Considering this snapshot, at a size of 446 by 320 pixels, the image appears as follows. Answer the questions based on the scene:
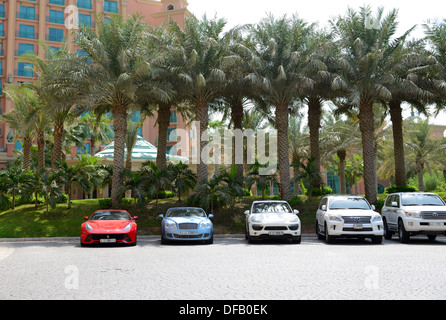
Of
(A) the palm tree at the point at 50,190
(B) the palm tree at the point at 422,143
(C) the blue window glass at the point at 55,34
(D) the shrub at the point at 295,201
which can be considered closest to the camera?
(A) the palm tree at the point at 50,190

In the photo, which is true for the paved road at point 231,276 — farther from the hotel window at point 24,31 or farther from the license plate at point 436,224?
the hotel window at point 24,31

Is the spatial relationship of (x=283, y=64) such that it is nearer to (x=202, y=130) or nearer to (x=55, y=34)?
(x=202, y=130)

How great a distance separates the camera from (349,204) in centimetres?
1712

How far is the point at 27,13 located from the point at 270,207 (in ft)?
216

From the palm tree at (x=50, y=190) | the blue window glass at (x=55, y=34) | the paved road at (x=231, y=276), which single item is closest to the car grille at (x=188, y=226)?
the paved road at (x=231, y=276)

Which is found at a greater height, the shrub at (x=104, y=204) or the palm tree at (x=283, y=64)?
the palm tree at (x=283, y=64)

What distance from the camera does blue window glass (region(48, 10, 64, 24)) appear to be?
70438mm

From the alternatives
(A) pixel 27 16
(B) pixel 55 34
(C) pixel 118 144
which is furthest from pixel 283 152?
(A) pixel 27 16

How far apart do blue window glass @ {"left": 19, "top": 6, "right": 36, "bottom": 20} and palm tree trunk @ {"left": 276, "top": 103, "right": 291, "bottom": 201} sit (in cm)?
5669

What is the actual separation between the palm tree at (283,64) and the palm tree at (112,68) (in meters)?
6.64

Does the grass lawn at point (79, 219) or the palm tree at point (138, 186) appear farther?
the palm tree at point (138, 186)

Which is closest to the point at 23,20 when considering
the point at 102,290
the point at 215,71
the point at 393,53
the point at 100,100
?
the point at 100,100

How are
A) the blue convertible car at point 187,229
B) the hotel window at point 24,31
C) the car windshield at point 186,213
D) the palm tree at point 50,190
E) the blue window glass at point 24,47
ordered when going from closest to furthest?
the blue convertible car at point 187,229 < the car windshield at point 186,213 < the palm tree at point 50,190 < the blue window glass at point 24,47 < the hotel window at point 24,31

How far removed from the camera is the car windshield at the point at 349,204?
16984 millimetres
